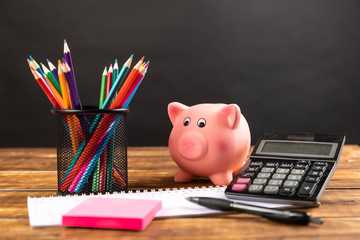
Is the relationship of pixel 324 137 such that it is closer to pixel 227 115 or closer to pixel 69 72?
pixel 227 115

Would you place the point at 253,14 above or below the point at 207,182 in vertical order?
above

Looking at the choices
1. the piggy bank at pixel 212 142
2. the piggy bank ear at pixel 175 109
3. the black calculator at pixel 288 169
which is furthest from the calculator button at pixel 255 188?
the piggy bank ear at pixel 175 109

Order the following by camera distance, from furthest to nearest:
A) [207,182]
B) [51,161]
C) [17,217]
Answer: [51,161]
[207,182]
[17,217]

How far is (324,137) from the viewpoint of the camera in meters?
0.70

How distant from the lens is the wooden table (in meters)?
0.44

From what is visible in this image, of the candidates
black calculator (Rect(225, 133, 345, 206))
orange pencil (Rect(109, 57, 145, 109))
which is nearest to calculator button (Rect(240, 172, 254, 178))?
black calculator (Rect(225, 133, 345, 206))

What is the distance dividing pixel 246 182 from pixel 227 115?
13cm

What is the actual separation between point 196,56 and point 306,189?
4.28 ft

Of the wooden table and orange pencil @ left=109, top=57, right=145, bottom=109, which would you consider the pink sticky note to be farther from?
orange pencil @ left=109, top=57, right=145, bottom=109

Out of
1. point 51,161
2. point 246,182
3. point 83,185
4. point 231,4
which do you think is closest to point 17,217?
point 83,185

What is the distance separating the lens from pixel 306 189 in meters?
0.55

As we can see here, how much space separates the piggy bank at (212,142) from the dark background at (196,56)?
1083 mm

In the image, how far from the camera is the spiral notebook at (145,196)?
0.49m

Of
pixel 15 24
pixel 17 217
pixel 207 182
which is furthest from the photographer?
pixel 15 24
